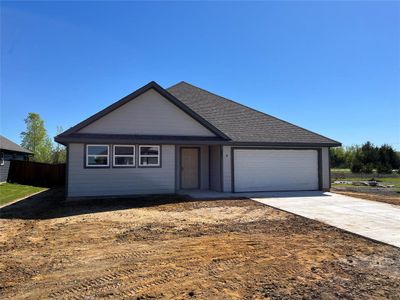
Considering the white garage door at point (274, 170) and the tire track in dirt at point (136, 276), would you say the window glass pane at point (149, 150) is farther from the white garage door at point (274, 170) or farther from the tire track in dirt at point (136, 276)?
the tire track in dirt at point (136, 276)

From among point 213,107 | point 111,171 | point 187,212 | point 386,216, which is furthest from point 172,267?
point 213,107

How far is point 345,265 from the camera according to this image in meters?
5.43

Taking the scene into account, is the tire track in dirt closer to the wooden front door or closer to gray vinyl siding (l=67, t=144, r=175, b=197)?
gray vinyl siding (l=67, t=144, r=175, b=197)

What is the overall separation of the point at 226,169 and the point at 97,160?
20.0ft

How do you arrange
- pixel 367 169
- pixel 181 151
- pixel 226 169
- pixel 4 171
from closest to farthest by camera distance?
pixel 226 169, pixel 181 151, pixel 4 171, pixel 367 169

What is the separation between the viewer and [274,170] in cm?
1645

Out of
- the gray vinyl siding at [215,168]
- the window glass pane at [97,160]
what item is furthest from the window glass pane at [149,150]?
the gray vinyl siding at [215,168]

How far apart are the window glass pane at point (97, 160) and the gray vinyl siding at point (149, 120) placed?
1.12m

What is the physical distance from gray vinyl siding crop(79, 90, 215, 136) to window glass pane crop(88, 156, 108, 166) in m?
1.12

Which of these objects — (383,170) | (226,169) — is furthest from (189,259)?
(383,170)

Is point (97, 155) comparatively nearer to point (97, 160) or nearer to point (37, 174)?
point (97, 160)

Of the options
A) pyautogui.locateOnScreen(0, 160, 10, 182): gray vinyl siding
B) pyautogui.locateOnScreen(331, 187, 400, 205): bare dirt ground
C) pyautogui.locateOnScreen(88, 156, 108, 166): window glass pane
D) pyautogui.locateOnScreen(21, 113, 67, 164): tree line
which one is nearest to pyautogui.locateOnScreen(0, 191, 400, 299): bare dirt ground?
pyautogui.locateOnScreen(88, 156, 108, 166): window glass pane

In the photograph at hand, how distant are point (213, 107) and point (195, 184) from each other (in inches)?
204

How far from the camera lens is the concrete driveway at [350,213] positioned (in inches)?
306
